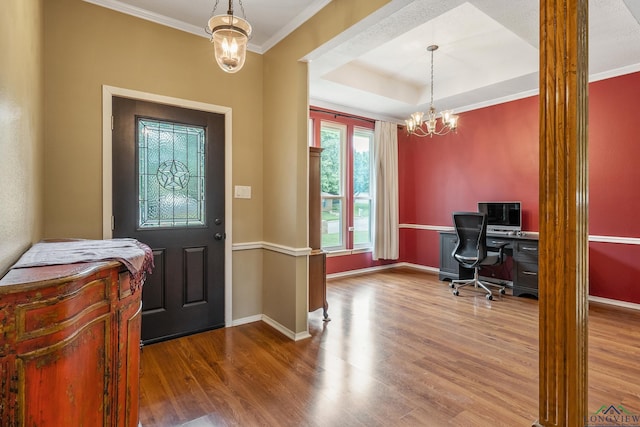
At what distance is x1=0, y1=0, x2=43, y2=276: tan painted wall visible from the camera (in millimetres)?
1263

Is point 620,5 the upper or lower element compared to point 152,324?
upper

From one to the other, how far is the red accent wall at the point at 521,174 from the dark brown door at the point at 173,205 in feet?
8.40

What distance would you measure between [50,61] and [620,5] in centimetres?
456

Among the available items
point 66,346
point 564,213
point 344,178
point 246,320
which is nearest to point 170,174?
point 246,320

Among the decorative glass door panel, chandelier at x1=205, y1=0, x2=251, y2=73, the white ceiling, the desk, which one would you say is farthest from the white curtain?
chandelier at x1=205, y1=0, x2=251, y2=73

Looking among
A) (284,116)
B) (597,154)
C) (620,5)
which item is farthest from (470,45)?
(284,116)

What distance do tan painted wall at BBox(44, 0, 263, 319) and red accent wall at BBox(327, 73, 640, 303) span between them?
132 inches

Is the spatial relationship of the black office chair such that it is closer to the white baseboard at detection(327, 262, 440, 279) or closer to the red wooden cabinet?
the white baseboard at detection(327, 262, 440, 279)

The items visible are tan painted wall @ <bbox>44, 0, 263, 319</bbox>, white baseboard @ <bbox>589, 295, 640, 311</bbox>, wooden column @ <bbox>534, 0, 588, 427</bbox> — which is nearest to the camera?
wooden column @ <bbox>534, 0, 588, 427</bbox>

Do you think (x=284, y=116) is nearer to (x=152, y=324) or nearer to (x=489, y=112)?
(x=152, y=324)

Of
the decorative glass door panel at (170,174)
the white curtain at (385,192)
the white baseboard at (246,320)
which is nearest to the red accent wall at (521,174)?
the white curtain at (385,192)

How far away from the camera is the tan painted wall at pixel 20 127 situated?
1263 millimetres

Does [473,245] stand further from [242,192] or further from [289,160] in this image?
[242,192]

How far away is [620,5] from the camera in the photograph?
270 cm
